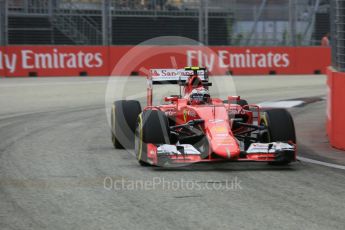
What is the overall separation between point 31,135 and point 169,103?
308 centimetres

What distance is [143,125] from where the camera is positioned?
9547 millimetres

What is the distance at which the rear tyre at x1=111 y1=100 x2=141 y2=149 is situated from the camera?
11.4m

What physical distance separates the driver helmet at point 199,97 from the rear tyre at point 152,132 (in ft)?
2.72

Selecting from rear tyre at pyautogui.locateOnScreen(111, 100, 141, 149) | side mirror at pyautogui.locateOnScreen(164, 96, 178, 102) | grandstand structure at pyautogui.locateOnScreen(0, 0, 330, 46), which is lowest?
rear tyre at pyautogui.locateOnScreen(111, 100, 141, 149)

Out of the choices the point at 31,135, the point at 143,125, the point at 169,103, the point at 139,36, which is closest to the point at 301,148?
the point at 169,103

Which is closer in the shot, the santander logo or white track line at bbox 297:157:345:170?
white track line at bbox 297:157:345:170

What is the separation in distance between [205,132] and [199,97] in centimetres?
89

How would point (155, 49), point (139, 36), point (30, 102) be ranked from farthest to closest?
point (139, 36) → point (155, 49) → point (30, 102)

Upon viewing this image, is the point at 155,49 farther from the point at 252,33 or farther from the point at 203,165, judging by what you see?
the point at 203,165

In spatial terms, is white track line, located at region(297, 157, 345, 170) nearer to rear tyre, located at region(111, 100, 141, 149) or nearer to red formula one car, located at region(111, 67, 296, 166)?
red formula one car, located at region(111, 67, 296, 166)

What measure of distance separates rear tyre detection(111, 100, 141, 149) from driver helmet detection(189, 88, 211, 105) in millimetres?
1263

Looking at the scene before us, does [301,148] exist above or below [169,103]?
below

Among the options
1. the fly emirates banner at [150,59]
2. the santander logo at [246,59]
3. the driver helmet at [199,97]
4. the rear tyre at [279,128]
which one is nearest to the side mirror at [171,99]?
the driver helmet at [199,97]

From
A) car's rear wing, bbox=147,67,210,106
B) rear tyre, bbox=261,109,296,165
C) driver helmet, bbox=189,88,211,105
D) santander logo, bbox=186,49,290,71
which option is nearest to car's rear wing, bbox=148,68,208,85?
car's rear wing, bbox=147,67,210,106
